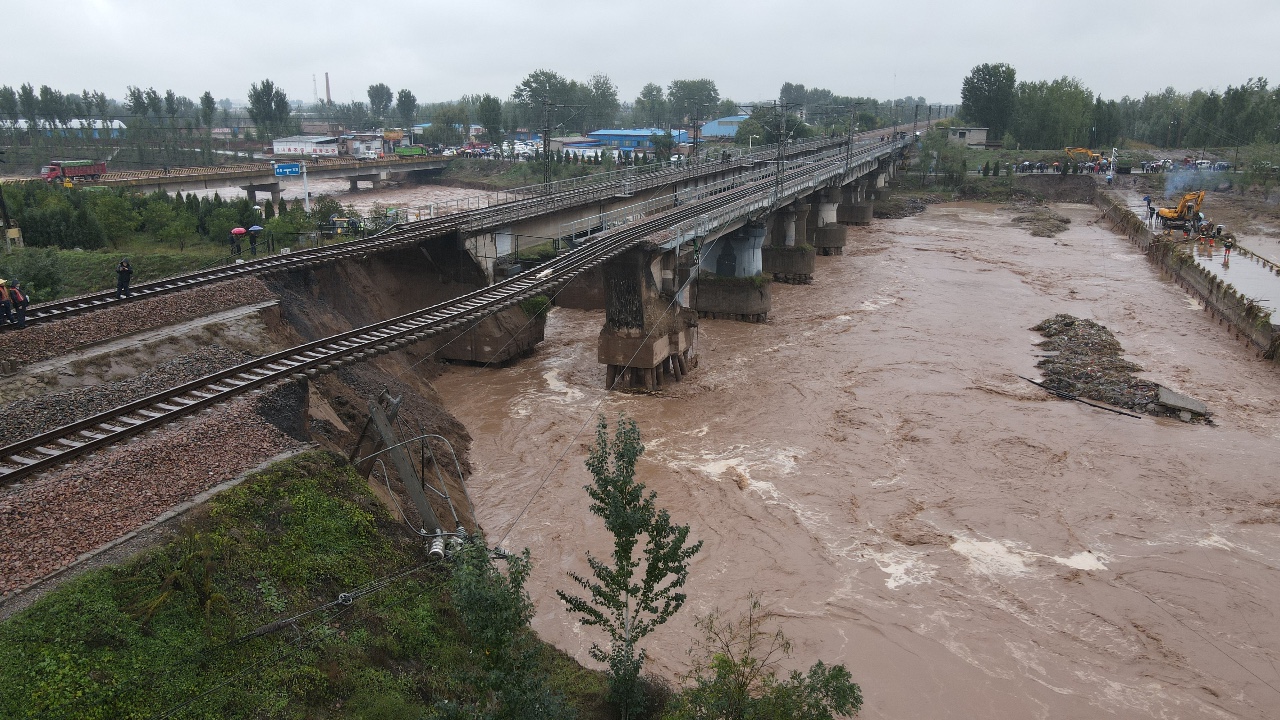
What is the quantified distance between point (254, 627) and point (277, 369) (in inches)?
361

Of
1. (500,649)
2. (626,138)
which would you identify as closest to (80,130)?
(626,138)

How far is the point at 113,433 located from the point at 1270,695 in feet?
75.2

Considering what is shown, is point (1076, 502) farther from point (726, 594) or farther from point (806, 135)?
point (806, 135)

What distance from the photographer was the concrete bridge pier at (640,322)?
34.1m

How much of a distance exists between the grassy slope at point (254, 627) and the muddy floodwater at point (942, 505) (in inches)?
178

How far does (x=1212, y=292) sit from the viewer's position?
47750 mm

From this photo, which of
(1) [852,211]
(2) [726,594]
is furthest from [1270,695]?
(1) [852,211]

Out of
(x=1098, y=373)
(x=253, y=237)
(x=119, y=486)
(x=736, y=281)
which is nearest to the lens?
(x=119, y=486)

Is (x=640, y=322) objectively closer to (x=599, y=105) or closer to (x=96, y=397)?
(x=96, y=397)

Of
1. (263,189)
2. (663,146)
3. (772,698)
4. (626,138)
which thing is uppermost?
(626,138)

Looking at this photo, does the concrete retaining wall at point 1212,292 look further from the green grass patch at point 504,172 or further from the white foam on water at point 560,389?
the green grass patch at point 504,172

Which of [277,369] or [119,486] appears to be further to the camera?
[277,369]

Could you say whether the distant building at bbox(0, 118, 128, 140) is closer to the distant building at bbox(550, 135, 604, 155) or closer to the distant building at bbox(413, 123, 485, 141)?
the distant building at bbox(413, 123, 485, 141)

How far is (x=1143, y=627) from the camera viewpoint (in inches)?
730
